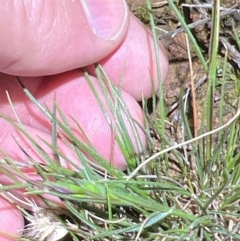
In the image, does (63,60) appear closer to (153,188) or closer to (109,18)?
(109,18)

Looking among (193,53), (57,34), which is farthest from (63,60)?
(193,53)

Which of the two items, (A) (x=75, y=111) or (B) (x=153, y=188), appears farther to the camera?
(A) (x=75, y=111)

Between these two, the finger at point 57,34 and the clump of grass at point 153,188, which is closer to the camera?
the clump of grass at point 153,188

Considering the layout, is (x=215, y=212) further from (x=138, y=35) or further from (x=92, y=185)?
(x=138, y=35)

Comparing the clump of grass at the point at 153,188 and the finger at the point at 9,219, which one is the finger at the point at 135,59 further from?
the finger at the point at 9,219

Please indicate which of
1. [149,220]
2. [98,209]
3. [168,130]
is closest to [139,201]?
[149,220]

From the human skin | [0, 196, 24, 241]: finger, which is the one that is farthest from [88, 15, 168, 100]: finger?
[0, 196, 24, 241]: finger

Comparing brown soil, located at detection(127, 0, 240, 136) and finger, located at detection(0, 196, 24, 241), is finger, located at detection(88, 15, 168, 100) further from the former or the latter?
finger, located at detection(0, 196, 24, 241)

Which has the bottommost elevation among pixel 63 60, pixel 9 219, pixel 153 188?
pixel 9 219

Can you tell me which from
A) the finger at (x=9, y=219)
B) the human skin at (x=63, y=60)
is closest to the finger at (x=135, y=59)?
the human skin at (x=63, y=60)
